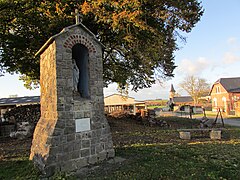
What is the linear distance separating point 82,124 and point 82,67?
194 cm

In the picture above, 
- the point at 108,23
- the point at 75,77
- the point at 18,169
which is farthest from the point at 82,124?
the point at 108,23

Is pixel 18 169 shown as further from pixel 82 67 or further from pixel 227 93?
pixel 227 93

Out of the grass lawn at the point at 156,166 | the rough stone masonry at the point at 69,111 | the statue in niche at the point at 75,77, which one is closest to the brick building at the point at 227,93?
the grass lawn at the point at 156,166

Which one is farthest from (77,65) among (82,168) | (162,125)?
(162,125)

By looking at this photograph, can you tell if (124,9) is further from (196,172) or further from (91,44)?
(196,172)

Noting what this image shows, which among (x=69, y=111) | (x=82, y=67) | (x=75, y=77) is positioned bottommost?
(x=69, y=111)

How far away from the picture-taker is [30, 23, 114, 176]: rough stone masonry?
5316 millimetres

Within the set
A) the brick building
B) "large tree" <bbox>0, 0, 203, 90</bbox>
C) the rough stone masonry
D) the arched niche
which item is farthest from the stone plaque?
the brick building

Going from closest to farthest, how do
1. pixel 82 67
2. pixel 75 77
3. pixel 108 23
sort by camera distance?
pixel 75 77 < pixel 82 67 < pixel 108 23

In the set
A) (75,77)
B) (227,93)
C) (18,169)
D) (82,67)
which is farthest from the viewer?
(227,93)

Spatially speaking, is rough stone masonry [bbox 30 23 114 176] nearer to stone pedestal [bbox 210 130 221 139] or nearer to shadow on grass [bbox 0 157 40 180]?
shadow on grass [bbox 0 157 40 180]

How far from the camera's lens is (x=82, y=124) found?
582 centimetres

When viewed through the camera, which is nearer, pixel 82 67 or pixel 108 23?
pixel 82 67

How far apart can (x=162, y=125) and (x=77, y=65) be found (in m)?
10.9
